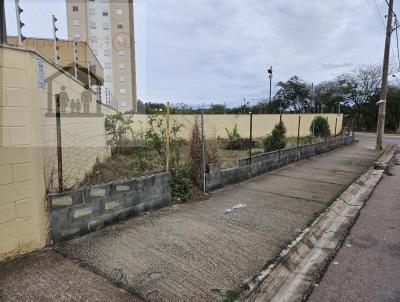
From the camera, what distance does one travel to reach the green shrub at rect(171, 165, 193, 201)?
5598 millimetres

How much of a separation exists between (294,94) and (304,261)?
48.6 metres

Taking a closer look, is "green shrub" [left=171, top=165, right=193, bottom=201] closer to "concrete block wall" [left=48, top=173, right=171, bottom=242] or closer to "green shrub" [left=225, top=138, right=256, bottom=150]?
"concrete block wall" [left=48, top=173, right=171, bottom=242]

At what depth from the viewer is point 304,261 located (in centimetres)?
352

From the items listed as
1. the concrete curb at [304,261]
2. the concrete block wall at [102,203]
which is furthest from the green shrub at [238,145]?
the concrete block wall at [102,203]

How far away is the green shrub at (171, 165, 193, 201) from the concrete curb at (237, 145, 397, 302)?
2312mm

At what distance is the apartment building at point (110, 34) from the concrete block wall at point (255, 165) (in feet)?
150

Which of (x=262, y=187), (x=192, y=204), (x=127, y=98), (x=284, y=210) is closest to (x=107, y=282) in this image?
(x=192, y=204)

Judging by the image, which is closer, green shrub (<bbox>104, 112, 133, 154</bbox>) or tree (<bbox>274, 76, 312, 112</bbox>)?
green shrub (<bbox>104, 112, 133, 154</bbox>)

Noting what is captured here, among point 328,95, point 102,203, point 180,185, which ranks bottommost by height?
point 180,185

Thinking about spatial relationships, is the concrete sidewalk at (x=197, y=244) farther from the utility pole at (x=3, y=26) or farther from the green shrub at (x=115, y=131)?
the green shrub at (x=115, y=131)

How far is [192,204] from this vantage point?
543cm

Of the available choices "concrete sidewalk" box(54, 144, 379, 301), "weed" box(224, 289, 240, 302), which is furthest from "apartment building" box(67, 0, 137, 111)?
"weed" box(224, 289, 240, 302)

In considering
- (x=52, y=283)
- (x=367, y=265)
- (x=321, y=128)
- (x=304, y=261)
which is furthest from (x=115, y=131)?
(x=321, y=128)

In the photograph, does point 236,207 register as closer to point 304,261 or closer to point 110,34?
point 304,261
